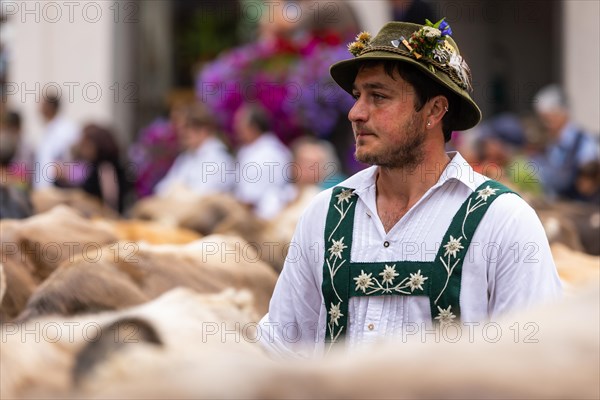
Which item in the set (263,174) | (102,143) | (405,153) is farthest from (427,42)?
(102,143)

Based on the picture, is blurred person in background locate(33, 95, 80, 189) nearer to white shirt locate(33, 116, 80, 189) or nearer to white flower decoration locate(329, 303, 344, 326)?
white shirt locate(33, 116, 80, 189)

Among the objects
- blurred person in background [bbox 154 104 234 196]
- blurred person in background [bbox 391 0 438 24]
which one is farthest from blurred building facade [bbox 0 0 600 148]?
blurred person in background [bbox 391 0 438 24]

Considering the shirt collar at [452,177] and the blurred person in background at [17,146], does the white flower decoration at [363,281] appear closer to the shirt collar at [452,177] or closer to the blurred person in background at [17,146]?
the shirt collar at [452,177]

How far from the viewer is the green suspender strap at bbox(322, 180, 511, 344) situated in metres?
2.48

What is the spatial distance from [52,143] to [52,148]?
5cm

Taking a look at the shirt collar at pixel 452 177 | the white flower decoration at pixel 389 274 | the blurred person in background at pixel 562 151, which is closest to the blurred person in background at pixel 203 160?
the blurred person in background at pixel 562 151

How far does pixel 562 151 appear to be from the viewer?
8.16m

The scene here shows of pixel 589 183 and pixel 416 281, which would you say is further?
pixel 589 183

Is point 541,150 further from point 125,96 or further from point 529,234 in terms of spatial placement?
point 529,234

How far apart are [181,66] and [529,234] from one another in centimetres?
1099

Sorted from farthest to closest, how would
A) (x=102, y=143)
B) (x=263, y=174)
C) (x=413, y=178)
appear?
(x=102, y=143), (x=263, y=174), (x=413, y=178)

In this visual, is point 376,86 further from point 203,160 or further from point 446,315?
point 203,160

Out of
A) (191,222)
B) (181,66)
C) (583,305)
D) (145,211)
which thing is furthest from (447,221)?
(181,66)

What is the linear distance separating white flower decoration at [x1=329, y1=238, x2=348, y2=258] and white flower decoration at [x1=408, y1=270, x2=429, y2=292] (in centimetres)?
20
